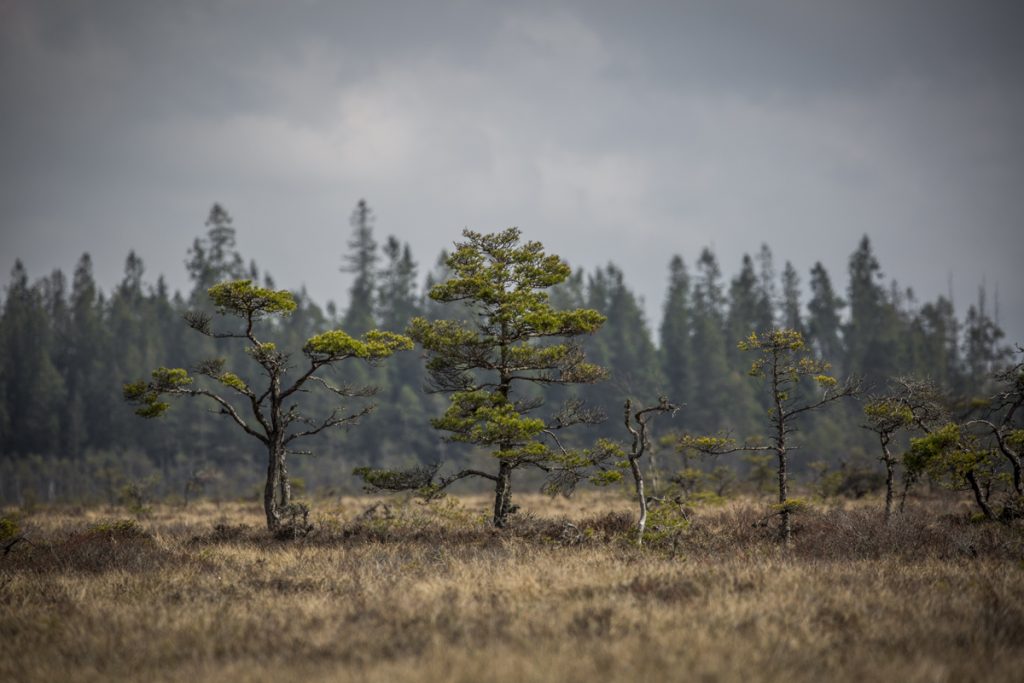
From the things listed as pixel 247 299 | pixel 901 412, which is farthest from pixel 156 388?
pixel 901 412

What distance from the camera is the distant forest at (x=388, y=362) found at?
53906 millimetres

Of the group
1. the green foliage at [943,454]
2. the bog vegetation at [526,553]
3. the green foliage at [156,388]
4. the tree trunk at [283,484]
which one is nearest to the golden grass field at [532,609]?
the bog vegetation at [526,553]

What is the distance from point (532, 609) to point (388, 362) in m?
52.5

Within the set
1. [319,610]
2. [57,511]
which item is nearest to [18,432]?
[57,511]

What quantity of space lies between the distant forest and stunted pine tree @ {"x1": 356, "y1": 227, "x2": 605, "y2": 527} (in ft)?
118

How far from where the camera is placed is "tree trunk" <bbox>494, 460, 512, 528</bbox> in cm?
1472

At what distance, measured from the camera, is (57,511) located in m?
25.8

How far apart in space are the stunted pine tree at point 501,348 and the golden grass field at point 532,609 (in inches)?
72.4

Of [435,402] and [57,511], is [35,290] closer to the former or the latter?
[435,402]

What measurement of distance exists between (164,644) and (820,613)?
23.3ft

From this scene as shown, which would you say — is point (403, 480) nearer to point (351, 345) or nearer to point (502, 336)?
point (351, 345)

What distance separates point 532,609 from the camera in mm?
7344

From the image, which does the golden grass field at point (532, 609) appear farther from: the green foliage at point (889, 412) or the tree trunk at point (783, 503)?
the green foliage at point (889, 412)

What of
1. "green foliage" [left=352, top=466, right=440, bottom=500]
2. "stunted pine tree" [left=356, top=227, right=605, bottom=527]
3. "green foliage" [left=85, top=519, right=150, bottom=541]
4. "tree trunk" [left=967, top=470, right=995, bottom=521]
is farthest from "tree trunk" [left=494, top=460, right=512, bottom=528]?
"tree trunk" [left=967, top=470, right=995, bottom=521]
